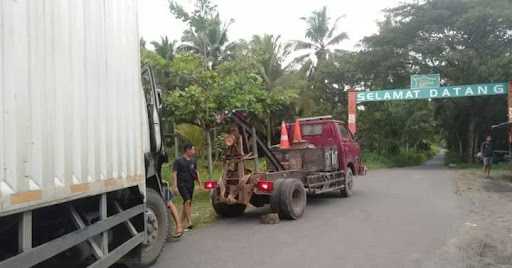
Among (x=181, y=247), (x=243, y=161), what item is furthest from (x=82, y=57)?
(x=243, y=161)

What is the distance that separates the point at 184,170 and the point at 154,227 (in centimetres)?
257

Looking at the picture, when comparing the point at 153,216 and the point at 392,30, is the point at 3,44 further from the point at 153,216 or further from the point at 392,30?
the point at 392,30

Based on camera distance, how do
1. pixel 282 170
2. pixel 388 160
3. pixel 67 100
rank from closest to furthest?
pixel 67 100
pixel 282 170
pixel 388 160

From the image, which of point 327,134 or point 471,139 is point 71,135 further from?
point 471,139

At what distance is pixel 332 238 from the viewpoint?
26.5ft

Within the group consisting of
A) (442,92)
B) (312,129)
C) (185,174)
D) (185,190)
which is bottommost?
(185,190)

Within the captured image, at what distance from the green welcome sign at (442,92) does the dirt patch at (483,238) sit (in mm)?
12893

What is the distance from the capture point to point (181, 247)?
768cm

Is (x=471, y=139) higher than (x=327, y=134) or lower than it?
lower

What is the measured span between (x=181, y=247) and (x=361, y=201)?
21.2 feet

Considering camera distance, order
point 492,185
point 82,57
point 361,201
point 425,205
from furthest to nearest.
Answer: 1. point 492,185
2. point 361,201
3. point 425,205
4. point 82,57

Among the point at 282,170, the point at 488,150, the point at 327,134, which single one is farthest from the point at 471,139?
the point at 282,170

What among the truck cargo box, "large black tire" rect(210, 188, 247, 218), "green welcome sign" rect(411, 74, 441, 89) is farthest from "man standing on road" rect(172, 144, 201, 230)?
"green welcome sign" rect(411, 74, 441, 89)

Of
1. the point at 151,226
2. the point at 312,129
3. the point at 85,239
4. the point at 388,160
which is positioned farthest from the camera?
the point at 388,160
